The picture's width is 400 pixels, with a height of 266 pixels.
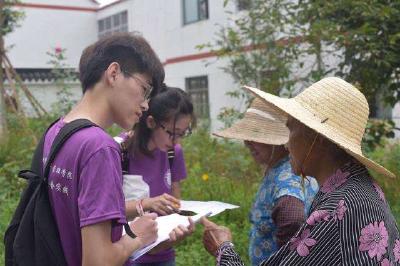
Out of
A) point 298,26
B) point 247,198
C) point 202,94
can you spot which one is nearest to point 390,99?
point 298,26

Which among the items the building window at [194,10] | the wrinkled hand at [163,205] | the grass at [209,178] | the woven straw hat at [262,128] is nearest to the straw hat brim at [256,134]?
the woven straw hat at [262,128]

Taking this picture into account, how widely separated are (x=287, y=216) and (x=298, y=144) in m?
0.43

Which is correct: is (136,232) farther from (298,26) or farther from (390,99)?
(298,26)

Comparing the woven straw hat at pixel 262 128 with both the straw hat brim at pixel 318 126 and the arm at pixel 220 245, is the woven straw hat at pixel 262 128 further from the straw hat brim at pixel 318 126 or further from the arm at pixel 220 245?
the straw hat brim at pixel 318 126

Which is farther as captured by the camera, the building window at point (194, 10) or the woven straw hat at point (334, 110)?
the building window at point (194, 10)

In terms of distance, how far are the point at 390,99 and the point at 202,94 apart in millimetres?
9387

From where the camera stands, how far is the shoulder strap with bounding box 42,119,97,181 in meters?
1.57

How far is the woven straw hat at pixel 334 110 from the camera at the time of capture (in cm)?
166

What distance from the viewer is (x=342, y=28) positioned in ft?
15.1

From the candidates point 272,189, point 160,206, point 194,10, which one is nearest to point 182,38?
point 194,10

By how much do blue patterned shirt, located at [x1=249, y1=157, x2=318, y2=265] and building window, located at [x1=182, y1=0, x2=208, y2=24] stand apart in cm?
1135

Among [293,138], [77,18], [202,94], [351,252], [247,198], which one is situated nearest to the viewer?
[351,252]

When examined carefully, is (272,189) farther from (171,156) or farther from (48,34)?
(48,34)

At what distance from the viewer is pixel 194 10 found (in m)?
13.7
